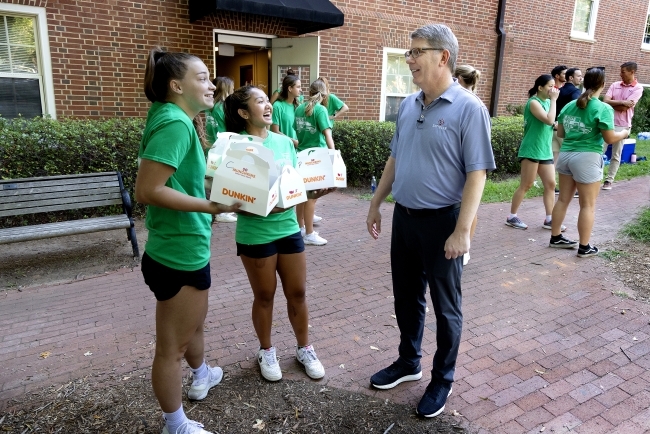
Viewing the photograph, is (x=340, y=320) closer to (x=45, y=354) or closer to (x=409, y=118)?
(x=409, y=118)

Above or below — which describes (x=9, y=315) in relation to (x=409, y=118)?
below

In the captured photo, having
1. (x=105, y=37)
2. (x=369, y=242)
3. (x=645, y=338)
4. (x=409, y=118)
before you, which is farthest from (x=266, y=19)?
(x=645, y=338)

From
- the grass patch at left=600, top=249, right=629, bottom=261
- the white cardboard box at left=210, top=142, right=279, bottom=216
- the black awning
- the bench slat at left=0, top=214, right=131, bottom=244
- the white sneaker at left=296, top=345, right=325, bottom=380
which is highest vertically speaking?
the black awning

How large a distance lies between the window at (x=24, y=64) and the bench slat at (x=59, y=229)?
3.07 m

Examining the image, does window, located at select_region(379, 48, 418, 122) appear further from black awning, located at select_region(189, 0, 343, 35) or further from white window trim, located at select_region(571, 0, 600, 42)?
white window trim, located at select_region(571, 0, 600, 42)

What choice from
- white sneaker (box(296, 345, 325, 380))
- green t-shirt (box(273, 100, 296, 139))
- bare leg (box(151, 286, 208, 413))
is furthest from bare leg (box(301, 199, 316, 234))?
bare leg (box(151, 286, 208, 413))

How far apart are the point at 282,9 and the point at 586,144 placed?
5.13 m

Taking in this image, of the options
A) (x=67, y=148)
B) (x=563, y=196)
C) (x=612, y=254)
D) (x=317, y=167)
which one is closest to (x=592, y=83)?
(x=563, y=196)

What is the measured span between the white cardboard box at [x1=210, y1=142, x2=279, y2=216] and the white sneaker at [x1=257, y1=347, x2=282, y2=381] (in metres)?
1.35

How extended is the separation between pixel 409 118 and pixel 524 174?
401cm

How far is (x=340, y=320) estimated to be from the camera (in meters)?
3.92

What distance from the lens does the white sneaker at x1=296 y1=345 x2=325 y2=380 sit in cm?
307

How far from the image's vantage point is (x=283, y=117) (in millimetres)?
5664

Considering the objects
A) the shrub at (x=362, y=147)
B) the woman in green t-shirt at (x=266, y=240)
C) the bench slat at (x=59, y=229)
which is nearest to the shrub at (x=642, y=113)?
the shrub at (x=362, y=147)
